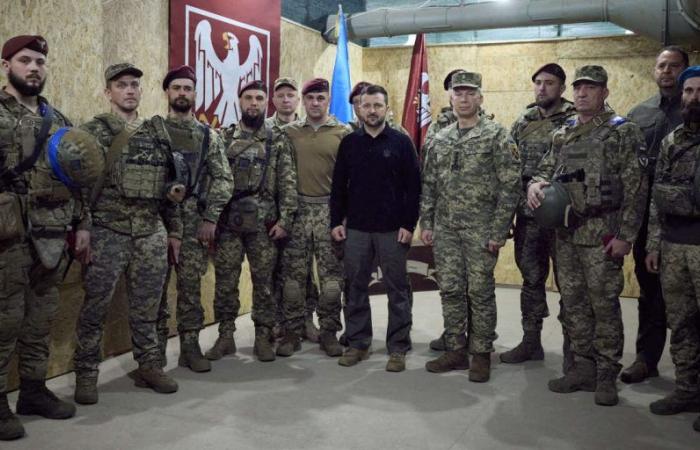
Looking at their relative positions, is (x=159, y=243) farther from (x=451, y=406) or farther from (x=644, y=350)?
(x=644, y=350)

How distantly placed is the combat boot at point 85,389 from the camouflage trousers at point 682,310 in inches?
115

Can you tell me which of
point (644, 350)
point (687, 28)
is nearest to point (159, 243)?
point (644, 350)

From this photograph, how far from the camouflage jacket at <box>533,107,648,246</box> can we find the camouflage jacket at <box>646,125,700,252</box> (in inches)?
3.3

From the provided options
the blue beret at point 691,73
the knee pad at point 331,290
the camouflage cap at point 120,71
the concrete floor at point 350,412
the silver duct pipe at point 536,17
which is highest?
the silver duct pipe at point 536,17

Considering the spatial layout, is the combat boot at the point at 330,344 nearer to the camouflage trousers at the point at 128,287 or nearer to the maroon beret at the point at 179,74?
the camouflage trousers at the point at 128,287

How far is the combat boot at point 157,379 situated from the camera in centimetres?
375

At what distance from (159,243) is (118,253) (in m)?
0.22

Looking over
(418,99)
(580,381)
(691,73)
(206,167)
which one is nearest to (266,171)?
(206,167)

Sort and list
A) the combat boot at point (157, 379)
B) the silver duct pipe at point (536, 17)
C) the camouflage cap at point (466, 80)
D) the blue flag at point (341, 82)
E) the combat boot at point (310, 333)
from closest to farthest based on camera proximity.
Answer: the combat boot at point (157, 379) → the camouflage cap at point (466, 80) → the combat boot at point (310, 333) → the silver duct pipe at point (536, 17) → the blue flag at point (341, 82)

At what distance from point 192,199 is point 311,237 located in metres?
0.83

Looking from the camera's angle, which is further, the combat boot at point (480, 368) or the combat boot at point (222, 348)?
the combat boot at point (222, 348)

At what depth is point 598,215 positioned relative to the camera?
365 cm

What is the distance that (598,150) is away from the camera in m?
3.65

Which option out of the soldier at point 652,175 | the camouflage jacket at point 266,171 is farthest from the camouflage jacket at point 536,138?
the camouflage jacket at point 266,171
